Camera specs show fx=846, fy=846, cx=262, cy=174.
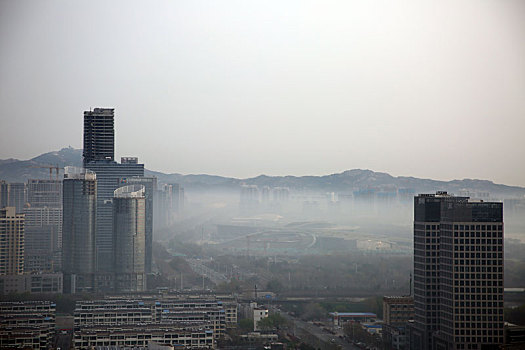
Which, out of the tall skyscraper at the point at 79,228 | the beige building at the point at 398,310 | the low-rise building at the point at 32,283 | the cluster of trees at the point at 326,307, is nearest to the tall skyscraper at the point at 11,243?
the low-rise building at the point at 32,283

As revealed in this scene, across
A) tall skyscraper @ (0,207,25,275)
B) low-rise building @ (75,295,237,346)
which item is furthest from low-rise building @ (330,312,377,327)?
tall skyscraper @ (0,207,25,275)

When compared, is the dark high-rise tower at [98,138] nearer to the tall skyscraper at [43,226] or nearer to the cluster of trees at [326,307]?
the tall skyscraper at [43,226]

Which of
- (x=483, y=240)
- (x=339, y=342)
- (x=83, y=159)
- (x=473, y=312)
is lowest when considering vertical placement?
(x=339, y=342)

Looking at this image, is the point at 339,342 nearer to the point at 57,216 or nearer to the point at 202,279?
the point at 202,279

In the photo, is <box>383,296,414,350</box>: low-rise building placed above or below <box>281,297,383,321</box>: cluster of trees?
above

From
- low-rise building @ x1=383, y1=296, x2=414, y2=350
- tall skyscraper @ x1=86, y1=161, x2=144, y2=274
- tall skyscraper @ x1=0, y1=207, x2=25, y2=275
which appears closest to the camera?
low-rise building @ x1=383, y1=296, x2=414, y2=350

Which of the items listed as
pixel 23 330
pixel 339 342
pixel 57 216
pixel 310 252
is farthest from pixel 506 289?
pixel 57 216

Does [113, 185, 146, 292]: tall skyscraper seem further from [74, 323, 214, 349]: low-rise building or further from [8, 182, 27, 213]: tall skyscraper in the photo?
[74, 323, 214, 349]: low-rise building
